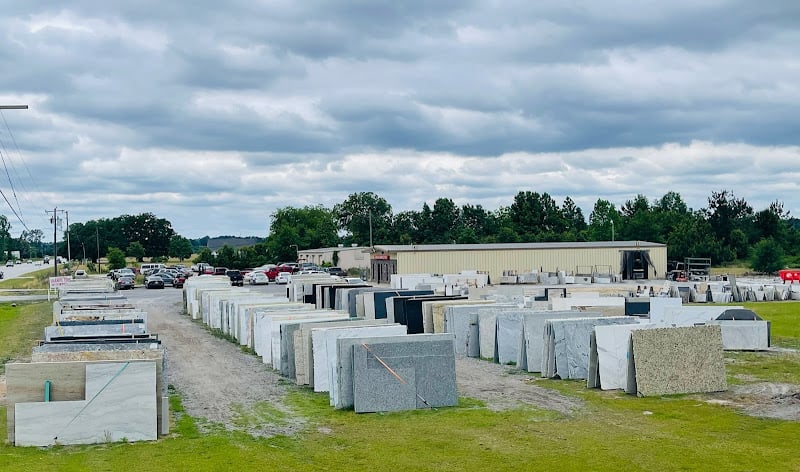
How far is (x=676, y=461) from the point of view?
12664 millimetres

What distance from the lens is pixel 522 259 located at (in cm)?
6794

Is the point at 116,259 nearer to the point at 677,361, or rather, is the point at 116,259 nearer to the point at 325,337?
the point at 325,337

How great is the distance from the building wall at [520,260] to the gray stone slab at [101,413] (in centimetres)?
5022

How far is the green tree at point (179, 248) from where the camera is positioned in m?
166

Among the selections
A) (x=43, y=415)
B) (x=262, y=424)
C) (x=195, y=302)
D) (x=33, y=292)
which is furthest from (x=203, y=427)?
(x=33, y=292)

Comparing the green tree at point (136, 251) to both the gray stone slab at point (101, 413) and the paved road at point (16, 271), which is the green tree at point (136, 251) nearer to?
the paved road at point (16, 271)

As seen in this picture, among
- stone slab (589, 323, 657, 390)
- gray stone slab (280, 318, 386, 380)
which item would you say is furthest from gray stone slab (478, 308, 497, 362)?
stone slab (589, 323, 657, 390)

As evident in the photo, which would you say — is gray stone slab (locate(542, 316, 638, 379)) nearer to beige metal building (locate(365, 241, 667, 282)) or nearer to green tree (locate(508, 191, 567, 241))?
beige metal building (locate(365, 241, 667, 282))

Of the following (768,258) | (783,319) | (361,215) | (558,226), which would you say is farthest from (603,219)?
(783,319)

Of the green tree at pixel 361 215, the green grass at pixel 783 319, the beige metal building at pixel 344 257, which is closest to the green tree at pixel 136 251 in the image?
the green tree at pixel 361 215

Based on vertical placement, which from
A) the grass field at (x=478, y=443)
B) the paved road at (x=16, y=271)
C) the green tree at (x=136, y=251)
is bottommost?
the grass field at (x=478, y=443)

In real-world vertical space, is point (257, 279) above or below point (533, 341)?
above

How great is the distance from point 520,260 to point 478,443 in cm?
5461

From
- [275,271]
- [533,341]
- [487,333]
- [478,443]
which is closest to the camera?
[478,443]
